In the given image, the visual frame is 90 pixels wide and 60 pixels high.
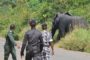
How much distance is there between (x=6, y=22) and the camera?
3422cm

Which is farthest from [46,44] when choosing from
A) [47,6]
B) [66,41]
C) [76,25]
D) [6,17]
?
[6,17]

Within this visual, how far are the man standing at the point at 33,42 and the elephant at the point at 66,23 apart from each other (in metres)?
12.5

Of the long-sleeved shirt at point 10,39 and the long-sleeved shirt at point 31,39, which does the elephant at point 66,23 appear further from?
the long-sleeved shirt at point 31,39

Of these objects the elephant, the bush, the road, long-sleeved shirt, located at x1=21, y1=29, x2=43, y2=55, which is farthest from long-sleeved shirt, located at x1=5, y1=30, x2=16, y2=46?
the elephant

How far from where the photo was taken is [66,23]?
2509cm

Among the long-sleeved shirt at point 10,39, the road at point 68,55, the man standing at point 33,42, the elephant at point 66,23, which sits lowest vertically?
the road at point 68,55

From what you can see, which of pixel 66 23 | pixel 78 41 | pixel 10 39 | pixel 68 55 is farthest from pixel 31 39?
pixel 66 23

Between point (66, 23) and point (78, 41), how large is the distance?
11.9 ft

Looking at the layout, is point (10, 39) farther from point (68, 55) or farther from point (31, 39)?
point (68, 55)

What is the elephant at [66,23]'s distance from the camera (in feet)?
80.5

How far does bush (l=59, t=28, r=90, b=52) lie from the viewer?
69.5ft

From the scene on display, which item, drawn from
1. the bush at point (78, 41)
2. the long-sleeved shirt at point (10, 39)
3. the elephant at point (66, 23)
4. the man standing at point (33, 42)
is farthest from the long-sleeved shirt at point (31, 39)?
the elephant at point (66, 23)

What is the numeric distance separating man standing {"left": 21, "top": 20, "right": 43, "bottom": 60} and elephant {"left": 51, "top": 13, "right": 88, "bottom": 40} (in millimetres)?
12500

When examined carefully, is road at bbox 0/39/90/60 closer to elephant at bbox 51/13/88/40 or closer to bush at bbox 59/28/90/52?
bush at bbox 59/28/90/52
